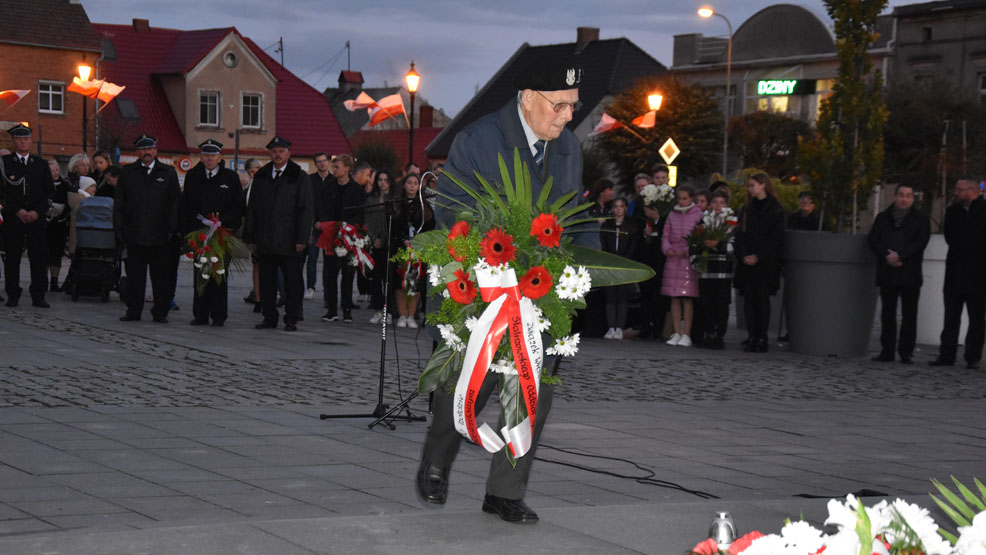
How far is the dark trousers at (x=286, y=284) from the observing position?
15000 millimetres

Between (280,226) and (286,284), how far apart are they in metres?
0.68

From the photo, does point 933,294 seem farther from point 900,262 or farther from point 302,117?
point 302,117


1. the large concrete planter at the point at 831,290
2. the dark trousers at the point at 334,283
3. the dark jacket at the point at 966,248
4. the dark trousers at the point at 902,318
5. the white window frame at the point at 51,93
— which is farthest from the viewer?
the white window frame at the point at 51,93

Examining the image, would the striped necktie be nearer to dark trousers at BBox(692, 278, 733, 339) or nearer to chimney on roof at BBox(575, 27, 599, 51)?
dark trousers at BBox(692, 278, 733, 339)

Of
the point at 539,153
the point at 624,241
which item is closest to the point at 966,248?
the point at 624,241

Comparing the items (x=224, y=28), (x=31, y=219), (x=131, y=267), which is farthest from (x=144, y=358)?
(x=224, y=28)

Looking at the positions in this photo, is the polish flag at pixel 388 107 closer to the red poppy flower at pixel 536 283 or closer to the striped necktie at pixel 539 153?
the striped necktie at pixel 539 153

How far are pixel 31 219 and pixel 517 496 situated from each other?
41.1 feet

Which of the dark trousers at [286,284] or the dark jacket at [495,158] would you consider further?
the dark trousers at [286,284]

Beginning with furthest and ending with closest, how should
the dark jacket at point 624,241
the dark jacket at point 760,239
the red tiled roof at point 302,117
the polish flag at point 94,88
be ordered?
the red tiled roof at point 302,117
the polish flag at point 94,88
the dark jacket at point 624,241
the dark jacket at point 760,239

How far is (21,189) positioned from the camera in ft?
54.0

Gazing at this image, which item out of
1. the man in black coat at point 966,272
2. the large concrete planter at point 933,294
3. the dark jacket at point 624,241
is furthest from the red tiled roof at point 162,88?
the man in black coat at point 966,272

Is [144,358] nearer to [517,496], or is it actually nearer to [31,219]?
[31,219]

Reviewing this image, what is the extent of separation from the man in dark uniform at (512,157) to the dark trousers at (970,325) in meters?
9.31
